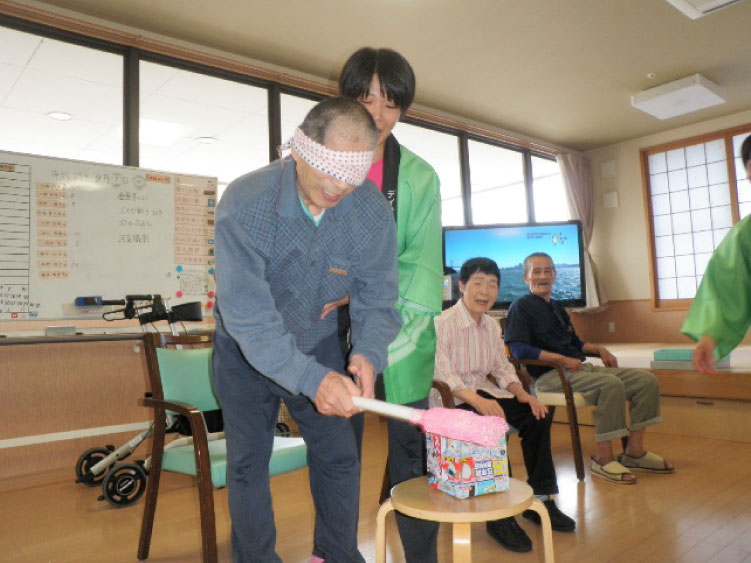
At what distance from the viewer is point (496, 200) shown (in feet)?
24.0

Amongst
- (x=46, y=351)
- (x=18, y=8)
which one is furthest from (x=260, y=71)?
(x=46, y=351)

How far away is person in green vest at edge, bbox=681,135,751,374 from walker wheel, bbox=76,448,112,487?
2730mm

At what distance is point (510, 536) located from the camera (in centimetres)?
199

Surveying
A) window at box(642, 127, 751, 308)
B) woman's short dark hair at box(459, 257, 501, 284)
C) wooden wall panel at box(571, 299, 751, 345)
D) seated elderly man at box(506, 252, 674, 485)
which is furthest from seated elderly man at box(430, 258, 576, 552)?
window at box(642, 127, 751, 308)

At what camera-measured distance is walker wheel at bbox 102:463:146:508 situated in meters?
2.56

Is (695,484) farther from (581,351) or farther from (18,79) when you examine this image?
(18,79)

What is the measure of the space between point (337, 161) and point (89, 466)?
2752 millimetres

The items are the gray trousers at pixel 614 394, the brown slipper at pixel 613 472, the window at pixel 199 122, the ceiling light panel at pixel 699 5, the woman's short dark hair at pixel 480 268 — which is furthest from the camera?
the window at pixel 199 122

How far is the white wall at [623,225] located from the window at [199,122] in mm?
→ 4019

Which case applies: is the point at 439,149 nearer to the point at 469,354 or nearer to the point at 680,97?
the point at 680,97

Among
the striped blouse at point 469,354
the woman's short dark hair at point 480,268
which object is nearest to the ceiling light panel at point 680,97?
the woman's short dark hair at point 480,268

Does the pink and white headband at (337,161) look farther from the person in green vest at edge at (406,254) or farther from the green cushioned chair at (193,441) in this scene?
the green cushioned chair at (193,441)

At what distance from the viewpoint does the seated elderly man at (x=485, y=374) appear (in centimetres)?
226

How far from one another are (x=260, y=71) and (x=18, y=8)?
5.02ft
